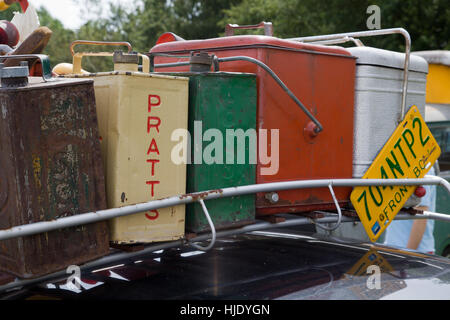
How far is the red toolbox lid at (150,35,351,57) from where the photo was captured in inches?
90.2

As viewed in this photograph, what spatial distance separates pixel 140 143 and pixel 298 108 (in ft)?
2.53

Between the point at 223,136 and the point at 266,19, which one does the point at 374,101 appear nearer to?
the point at 223,136

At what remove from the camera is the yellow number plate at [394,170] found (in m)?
2.66

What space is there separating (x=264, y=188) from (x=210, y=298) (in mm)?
442

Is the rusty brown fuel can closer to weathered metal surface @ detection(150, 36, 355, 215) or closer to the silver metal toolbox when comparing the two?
weathered metal surface @ detection(150, 36, 355, 215)

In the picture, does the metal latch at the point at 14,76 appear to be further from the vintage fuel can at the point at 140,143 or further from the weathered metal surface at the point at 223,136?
the weathered metal surface at the point at 223,136

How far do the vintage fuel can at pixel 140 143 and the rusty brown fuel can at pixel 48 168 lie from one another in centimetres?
7

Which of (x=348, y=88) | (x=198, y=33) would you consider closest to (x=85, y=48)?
(x=198, y=33)

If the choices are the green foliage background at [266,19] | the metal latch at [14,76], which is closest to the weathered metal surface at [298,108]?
the metal latch at [14,76]

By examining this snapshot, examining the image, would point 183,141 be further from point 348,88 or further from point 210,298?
point 348,88

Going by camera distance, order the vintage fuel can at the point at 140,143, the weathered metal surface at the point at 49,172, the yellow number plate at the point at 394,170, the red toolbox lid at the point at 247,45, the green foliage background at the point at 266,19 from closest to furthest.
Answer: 1. the weathered metal surface at the point at 49,172
2. the vintage fuel can at the point at 140,143
3. the red toolbox lid at the point at 247,45
4. the yellow number plate at the point at 394,170
5. the green foliage background at the point at 266,19

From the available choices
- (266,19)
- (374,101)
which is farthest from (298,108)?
(266,19)

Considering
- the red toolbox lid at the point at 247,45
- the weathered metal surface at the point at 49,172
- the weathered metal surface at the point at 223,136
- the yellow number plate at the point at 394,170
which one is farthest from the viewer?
the yellow number plate at the point at 394,170

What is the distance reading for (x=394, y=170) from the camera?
9.00 ft
